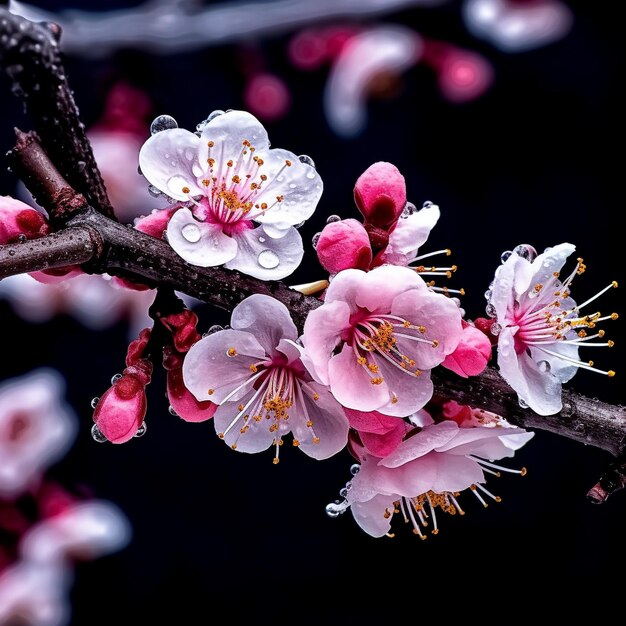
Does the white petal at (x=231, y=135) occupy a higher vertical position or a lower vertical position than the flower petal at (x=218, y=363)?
higher

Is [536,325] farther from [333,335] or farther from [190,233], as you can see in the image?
[190,233]

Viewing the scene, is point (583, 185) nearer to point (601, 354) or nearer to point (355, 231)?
point (601, 354)

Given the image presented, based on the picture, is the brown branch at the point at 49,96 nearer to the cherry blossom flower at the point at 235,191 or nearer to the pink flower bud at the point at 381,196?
the cherry blossom flower at the point at 235,191

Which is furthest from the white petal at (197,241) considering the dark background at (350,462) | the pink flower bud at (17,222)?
the dark background at (350,462)

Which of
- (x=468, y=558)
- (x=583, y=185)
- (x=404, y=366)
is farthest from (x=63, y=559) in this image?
(x=583, y=185)

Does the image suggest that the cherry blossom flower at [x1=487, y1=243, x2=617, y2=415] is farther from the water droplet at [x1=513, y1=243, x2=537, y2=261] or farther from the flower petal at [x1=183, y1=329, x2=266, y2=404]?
the flower petal at [x1=183, y1=329, x2=266, y2=404]
